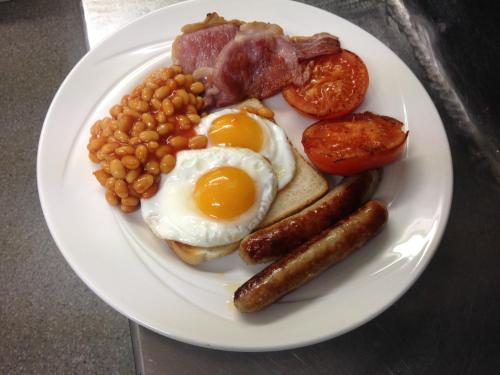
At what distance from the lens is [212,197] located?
172 centimetres

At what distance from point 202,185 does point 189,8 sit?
1005 millimetres

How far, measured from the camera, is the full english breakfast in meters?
1.63

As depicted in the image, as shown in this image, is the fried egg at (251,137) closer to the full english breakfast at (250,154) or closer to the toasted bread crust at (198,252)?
the full english breakfast at (250,154)

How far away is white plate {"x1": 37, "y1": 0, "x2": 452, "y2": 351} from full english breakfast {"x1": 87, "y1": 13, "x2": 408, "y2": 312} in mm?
79

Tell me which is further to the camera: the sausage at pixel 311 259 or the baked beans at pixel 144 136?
the baked beans at pixel 144 136

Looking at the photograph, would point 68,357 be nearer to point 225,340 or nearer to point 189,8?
point 225,340

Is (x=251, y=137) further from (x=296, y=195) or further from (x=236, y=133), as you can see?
(x=296, y=195)

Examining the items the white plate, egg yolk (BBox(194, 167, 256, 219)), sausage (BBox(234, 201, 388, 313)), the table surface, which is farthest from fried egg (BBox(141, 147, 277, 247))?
the table surface

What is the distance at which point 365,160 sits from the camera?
1.74 m

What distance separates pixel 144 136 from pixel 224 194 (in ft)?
1.31

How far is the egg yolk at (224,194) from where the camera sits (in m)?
1.71

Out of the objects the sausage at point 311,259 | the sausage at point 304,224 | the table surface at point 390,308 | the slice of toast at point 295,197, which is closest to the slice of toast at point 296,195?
the slice of toast at point 295,197

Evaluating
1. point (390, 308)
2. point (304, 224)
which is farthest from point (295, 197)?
point (390, 308)

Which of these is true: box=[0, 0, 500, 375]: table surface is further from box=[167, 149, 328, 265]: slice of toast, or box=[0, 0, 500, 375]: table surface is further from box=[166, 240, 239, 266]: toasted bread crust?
box=[167, 149, 328, 265]: slice of toast
